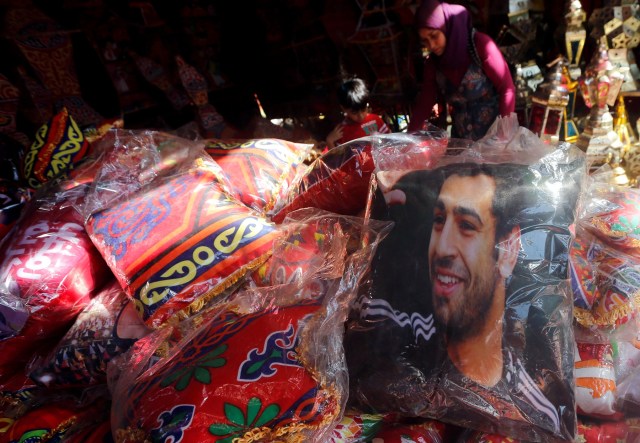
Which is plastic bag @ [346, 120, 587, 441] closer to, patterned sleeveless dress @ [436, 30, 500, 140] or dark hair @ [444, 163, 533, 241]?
dark hair @ [444, 163, 533, 241]

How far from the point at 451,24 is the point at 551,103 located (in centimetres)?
53

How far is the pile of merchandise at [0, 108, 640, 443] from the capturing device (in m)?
0.78

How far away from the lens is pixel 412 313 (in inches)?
33.6

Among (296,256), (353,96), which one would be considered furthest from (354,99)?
(296,256)

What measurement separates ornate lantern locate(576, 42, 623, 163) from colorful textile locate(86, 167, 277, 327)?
56.4 inches

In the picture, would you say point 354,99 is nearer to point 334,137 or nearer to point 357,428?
point 334,137

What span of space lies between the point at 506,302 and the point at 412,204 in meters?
0.25

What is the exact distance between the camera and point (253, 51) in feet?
11.5

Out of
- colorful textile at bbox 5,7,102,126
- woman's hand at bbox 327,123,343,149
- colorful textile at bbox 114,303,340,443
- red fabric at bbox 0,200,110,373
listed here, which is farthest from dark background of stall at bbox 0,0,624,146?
colorful textile at bbox 114,303,340,443

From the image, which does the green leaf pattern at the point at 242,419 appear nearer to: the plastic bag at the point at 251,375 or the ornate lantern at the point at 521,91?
the plastic bag at the point at 251,375

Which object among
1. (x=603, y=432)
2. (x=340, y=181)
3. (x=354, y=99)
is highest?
(x=340, y=181)

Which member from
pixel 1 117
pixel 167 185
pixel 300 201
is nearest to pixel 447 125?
pixel 300 201

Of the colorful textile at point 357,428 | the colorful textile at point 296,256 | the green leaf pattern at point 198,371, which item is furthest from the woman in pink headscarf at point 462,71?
the green leaf pattern at point 198,371

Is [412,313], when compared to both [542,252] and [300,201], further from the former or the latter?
[300,201]
